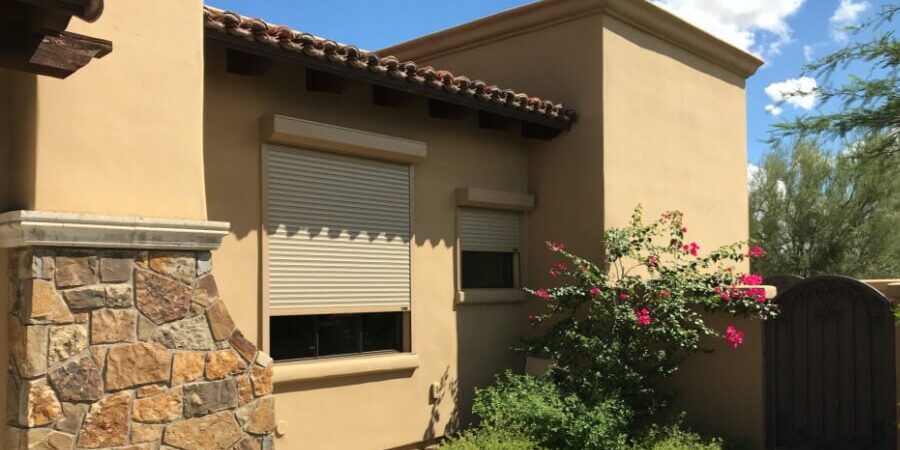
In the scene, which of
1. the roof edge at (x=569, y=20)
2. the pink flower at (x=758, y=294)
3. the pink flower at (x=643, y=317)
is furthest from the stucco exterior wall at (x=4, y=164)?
the pink flower at (x=758, y=294)

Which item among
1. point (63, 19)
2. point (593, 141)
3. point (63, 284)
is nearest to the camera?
point (63, 19)

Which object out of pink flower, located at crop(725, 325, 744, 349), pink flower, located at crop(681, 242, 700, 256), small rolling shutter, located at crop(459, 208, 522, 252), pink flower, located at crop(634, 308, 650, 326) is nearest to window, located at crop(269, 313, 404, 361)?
small rolling shutter, located at crop(459, 208, 522, 252)

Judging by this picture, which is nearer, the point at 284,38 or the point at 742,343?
the point at 284,38

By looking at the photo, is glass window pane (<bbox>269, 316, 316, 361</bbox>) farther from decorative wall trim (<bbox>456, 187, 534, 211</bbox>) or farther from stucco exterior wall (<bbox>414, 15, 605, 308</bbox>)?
stucco exterior wall (<bbox>414, 15, 605, 308</bbox>)

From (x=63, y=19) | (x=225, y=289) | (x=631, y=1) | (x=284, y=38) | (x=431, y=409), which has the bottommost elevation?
(x=431, y=409)

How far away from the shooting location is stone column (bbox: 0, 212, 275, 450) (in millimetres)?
4734

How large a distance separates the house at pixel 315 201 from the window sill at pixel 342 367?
0.08 ft

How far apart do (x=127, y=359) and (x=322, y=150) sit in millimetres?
3404

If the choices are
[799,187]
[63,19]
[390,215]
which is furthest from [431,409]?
[799,187]

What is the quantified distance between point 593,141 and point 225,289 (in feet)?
17.0

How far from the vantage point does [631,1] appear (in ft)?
33.9

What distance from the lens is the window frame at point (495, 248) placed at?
30.6 ft

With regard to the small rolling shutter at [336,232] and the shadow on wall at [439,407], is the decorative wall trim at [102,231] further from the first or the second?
the shadow on wall at [439,407]

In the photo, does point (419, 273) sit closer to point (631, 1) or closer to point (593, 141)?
point (593, 141)
